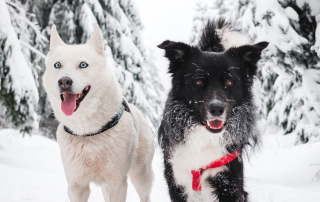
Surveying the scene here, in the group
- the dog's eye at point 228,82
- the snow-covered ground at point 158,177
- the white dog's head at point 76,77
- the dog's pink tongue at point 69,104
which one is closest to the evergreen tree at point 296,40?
the snow-covered ground at point 158,177

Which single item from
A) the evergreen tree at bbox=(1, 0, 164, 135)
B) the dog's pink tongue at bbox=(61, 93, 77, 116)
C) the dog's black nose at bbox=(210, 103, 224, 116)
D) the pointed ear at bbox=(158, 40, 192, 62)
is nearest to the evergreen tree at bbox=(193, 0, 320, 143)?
the pointed ear at bbox=(158, 40, 192, 62)

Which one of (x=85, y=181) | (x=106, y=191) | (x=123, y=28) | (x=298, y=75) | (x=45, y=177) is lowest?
(x=45, y=177)

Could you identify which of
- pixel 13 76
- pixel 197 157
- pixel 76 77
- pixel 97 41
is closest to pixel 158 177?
pixel 13 76

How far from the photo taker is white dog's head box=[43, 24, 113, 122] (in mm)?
2830

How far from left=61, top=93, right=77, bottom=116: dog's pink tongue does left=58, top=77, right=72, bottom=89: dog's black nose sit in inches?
6.8

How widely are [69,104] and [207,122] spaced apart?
4.38 feet

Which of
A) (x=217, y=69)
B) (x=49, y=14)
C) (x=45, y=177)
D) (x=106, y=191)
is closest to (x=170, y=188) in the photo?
(x=106, y=191)

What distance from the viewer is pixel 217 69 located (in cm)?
293

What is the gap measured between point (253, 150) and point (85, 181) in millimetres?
1899

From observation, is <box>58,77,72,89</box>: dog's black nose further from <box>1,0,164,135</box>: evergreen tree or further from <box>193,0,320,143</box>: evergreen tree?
<box>1,0,164,135</box>: evergreen tree

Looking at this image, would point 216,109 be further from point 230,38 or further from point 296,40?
point 296,40

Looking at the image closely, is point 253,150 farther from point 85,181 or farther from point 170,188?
point 85,181

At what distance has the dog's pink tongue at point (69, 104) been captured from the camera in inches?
111

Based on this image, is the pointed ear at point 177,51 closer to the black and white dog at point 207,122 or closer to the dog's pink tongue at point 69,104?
the black and white dog at point 207,122
